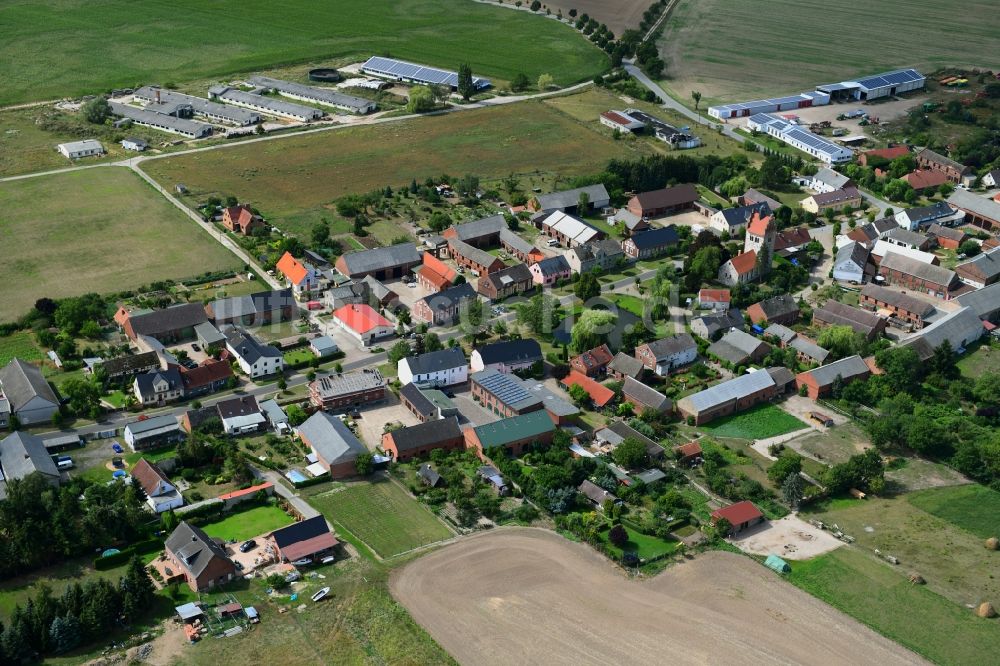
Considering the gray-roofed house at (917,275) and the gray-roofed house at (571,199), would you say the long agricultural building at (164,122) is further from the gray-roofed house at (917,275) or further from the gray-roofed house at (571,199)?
the gray-roofed house at (917,275)

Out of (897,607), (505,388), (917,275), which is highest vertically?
(917,275)

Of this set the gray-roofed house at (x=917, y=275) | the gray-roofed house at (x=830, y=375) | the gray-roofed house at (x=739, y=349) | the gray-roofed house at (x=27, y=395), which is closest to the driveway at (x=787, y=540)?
the gray-roofed house at (x=830, y=375)

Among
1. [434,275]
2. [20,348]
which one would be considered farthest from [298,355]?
[20,348]

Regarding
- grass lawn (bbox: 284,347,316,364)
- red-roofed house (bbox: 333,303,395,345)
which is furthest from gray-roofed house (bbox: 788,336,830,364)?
grass lawn (bbox: 284,347,316,364)

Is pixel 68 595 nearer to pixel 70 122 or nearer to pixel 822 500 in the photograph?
pixel 822 500

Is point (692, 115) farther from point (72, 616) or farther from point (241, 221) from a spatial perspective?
point (72, 616)

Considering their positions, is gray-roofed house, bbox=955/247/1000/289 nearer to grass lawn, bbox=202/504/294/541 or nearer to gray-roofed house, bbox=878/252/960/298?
gray-roofed house, bbox=878/252/960/298
